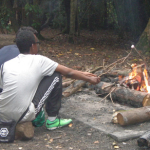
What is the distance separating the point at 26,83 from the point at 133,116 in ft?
4.85

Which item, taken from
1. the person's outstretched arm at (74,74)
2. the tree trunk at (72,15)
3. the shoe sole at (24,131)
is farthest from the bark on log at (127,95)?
the tree trunk at (72,15)

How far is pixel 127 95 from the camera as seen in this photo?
4.71 metres

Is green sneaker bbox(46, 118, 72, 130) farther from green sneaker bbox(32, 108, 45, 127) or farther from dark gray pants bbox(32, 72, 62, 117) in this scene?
dark gray pants bbox(32, 72, 62, 117)

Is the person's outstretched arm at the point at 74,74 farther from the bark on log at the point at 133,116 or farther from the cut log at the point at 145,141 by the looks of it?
the cut log at the point at 145,141

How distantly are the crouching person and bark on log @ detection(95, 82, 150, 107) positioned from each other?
1.40 m

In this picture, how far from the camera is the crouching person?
336 cm

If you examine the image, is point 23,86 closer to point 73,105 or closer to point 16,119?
point 16,119

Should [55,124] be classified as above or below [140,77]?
below

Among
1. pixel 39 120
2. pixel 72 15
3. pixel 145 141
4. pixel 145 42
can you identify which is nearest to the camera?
pixel 145 141

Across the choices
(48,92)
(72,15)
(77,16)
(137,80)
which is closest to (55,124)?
(48,92)

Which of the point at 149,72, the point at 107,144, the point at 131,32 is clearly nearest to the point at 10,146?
the point at 107,144

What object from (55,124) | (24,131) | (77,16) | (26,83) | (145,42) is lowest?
(55,124)

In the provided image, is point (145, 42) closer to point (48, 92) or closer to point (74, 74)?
point (74, 74)

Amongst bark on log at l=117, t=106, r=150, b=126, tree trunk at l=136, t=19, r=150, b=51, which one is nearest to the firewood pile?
bark on log at l=117, t=106, r=150, b=126
